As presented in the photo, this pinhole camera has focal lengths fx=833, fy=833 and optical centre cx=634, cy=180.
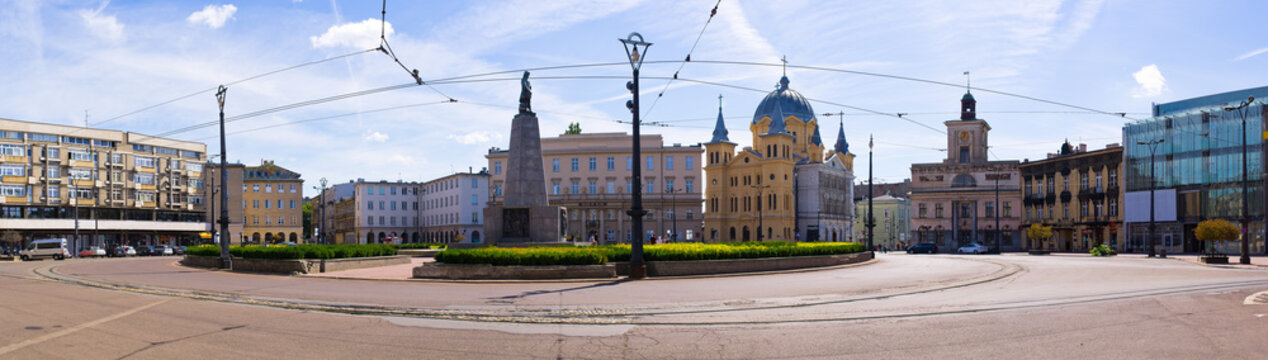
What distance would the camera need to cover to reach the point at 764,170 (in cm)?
9931

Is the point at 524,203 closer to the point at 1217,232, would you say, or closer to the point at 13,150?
the point at 1217,232

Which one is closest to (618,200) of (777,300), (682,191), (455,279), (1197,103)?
(682,191)

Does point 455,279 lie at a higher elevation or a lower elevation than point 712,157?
lower

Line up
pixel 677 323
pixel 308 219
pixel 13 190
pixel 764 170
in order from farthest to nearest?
pixel 308 219 → pixel 764 170 → pixel 13 190 → pixel 677 323

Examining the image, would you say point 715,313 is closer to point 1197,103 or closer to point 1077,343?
point 1077,343

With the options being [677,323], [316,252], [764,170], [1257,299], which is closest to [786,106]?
[764,170]

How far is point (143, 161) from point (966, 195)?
8918 cm

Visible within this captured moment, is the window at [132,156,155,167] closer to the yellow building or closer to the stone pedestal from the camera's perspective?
the yellow building

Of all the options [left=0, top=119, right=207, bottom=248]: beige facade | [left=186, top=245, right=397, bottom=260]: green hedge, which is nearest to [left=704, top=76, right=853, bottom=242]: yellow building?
[left=0, top=119, right=207, bottom=248]: beige facade

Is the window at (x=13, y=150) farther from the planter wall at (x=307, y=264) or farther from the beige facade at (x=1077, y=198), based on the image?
the beige facade at (x=1077, y=198)

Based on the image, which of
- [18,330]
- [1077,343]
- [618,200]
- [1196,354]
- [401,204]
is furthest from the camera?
[401,204]

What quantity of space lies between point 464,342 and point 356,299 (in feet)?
24.7

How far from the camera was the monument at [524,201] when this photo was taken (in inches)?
1469

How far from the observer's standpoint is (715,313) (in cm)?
1476
